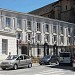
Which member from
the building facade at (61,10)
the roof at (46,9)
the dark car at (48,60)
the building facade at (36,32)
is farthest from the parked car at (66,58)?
the roof at (46,9)

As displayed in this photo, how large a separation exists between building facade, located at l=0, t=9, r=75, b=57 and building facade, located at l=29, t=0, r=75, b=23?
8.75m

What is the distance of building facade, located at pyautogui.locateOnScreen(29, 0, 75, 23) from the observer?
83125 mm

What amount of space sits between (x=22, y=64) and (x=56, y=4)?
63103 mm

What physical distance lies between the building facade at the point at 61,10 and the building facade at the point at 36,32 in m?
8.75

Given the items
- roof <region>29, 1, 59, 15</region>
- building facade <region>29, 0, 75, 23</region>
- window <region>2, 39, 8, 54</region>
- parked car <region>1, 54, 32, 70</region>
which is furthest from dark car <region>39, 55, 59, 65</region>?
roof <region>29, 1, 59, 15</region>

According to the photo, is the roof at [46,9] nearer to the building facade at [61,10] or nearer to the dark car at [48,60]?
the building facade at [61,10]

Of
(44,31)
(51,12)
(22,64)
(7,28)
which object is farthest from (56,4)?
(22,64)

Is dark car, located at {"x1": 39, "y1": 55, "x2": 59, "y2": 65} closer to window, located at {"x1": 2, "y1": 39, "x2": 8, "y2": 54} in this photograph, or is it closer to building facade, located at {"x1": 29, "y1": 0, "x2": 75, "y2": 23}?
window, located at {"x1": 2, "y1": 39, "x2": 8, "y2": 54}

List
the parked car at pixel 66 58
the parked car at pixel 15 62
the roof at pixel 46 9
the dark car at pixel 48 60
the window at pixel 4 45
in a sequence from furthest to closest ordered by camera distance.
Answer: the roof at pixel 46 9 < the window at pixel 4 45 < the dark car at pixel 48 60 < the parked car at pixel 66 58 < the parked car at pixel 15 62

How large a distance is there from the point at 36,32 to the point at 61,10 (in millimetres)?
27386

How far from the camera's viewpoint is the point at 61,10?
8762 centimetres

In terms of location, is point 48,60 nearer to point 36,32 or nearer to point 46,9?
point 36,32

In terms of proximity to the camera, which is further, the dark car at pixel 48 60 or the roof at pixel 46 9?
the roof at pixel 46 9

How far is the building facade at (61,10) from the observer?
83125 millimetres
